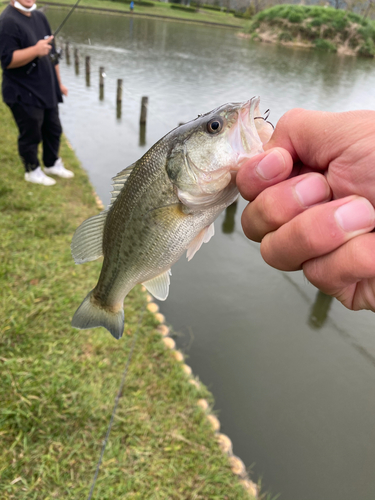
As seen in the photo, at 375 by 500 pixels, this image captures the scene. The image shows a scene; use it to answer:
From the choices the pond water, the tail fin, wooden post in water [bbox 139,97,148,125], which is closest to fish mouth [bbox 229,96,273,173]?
the tail fin

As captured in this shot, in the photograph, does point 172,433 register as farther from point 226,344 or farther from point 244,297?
point 244,297

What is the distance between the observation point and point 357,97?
567 inches

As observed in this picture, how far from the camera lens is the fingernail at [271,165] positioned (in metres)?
1.14

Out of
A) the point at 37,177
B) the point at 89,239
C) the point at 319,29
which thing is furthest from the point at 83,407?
the point at 319,29

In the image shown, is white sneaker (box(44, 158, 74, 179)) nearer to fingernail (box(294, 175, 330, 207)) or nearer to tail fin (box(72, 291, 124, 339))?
tail fin (box(72, 291, 124, 339))

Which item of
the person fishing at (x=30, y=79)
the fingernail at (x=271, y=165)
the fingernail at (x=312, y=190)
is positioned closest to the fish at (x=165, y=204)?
the fingernail at (x=271, y=165)

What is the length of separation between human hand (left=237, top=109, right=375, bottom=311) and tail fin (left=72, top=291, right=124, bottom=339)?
792mm

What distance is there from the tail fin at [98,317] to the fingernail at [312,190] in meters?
1.01

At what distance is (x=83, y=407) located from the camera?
262 centimetres

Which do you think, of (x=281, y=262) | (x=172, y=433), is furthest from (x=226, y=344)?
(x=281, y=262)

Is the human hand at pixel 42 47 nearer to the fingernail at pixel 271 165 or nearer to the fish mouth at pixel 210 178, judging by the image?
the fish mouth at pixel 210 178

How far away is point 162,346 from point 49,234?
2.26m

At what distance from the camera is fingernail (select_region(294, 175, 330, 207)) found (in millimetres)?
1167

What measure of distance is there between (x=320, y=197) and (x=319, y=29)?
38935 millimetres
